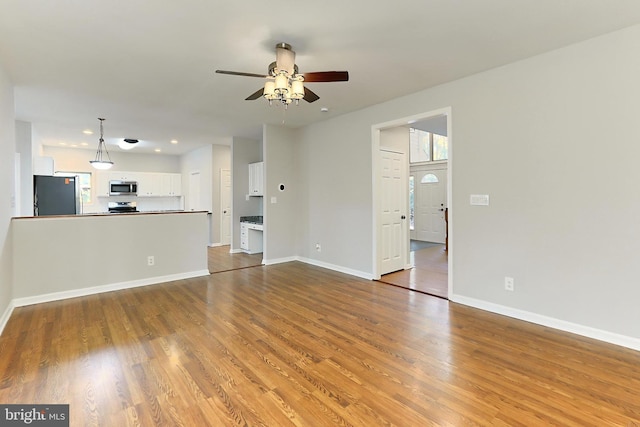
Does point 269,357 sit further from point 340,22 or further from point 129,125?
point 129,125

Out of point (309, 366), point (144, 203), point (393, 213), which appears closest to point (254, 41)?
point (309, 366)

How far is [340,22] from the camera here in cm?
Answer: 248

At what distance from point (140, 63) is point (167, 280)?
3116 millimetres

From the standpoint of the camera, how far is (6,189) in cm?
337

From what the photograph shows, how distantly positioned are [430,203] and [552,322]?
6185 millimetres

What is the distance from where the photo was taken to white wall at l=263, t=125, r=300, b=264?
6000 millimetres

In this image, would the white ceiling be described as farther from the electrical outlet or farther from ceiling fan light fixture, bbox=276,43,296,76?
the electrical outlet

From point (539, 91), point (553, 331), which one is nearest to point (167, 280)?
point (553, 331)

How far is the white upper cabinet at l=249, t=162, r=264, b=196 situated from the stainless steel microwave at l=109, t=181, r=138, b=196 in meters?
3.63

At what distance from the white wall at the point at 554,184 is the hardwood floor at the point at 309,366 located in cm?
34

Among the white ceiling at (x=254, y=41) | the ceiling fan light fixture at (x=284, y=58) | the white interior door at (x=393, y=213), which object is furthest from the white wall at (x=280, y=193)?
the ceiling fan light fixture at (x=284, y=58)

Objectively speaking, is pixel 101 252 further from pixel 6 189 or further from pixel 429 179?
pixel 429 179

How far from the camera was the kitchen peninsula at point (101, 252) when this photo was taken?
385cm
